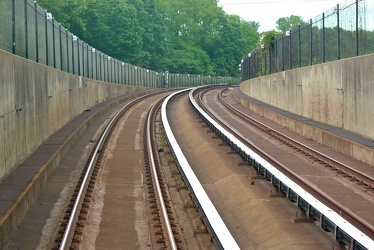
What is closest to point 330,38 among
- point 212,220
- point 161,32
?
point 212,220

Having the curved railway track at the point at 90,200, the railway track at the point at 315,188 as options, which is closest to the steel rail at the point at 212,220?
the curved railway track at the point at 90,200

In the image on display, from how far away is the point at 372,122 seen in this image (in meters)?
19.9

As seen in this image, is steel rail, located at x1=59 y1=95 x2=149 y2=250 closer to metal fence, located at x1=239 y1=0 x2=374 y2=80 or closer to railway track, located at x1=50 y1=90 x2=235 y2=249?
railway track, located at x1=50 y1=90 x2=235 y2=249

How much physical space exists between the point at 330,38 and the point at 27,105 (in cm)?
1315

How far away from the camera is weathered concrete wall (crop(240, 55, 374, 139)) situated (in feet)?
66.7

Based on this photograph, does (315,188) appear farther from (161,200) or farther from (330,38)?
(330,38)

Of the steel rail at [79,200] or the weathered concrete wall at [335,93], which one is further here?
the weathered concrete wall at [335,93]

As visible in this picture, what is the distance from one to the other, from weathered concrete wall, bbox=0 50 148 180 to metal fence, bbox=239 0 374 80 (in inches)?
390

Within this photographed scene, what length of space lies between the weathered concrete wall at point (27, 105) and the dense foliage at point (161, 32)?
186 feet

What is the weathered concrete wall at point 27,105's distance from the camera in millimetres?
14438

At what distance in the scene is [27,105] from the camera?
1730cm

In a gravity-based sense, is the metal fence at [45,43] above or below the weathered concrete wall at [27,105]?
above

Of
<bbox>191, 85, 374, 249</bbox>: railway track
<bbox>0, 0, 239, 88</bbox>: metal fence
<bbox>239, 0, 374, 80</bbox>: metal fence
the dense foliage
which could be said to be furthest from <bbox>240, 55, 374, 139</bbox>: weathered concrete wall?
the dense foliage

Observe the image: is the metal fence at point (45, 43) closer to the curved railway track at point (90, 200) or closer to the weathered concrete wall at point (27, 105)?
the weathered concrete wall at point (27, 105)
